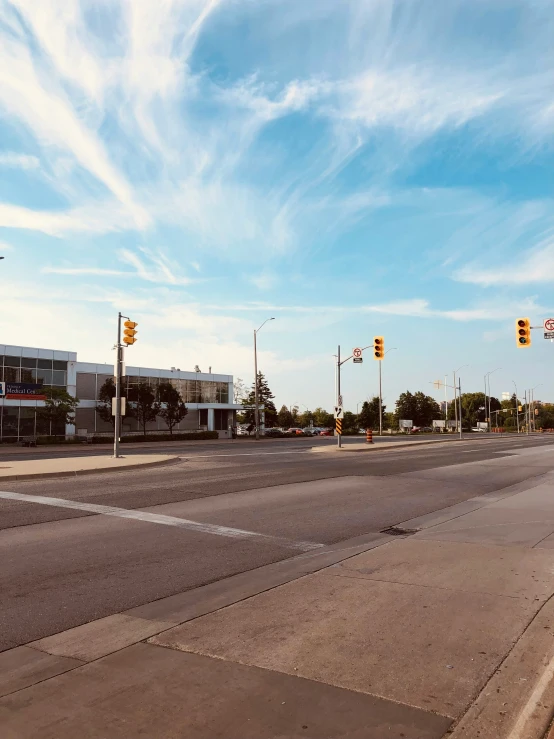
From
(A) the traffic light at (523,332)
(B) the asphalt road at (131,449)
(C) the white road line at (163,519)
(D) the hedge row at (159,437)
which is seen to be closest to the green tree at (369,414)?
(D) the hedge row at (159,437)

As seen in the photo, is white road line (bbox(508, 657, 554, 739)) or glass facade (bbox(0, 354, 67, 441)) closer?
white road line (bbox(508, 657, 554, 739))

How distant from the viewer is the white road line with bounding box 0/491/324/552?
9.59 meters

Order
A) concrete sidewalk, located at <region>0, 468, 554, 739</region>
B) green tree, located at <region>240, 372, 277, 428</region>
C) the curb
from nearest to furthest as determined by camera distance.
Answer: concrete sidewalk, located at <region>0, 468, 554, 739</region>, the curb, green tree, located at <region>240, 372, 277, 428</region>

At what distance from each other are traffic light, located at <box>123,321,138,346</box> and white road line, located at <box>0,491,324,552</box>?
10.1 m

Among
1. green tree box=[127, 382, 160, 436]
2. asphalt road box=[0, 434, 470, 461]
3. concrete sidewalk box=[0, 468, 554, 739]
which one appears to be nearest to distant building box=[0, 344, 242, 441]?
green tree box=[127, 382, 160, 436]

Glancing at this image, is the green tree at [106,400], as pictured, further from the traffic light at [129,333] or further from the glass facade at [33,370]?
the traffic light at [129,333]

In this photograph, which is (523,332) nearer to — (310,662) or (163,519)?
(163,519)

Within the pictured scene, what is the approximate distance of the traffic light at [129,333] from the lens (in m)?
23.9

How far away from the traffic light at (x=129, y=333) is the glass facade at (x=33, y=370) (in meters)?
29.9

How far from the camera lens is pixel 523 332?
25594 mm

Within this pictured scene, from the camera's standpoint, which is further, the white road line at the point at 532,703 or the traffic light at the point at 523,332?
the traffic light at the point at 523,332

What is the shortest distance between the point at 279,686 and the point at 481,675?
1.47m

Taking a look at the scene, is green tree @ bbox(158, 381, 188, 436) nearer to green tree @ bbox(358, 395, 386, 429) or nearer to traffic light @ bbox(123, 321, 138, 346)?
traffic light @ bbox(123, 321, 138, 346)

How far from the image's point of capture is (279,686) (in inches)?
167
